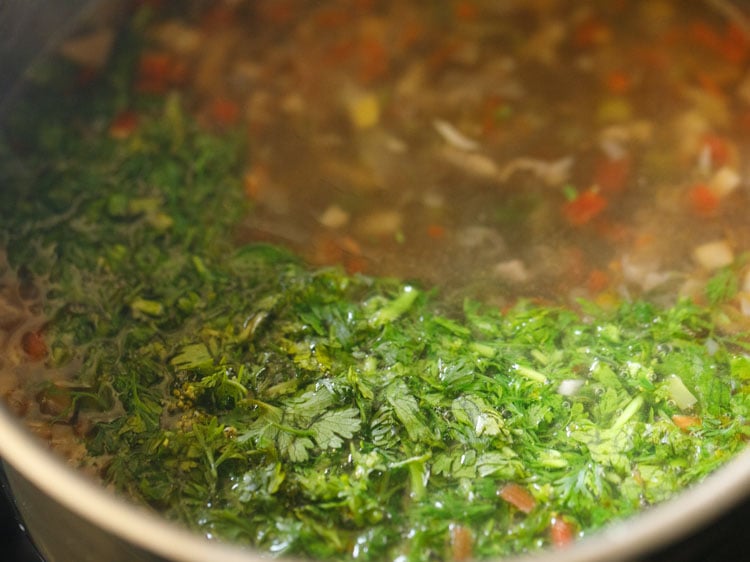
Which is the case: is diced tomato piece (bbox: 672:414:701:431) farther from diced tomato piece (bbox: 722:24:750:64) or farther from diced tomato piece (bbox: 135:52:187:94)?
diced tomato piece (bbox: 135:52:187:94)

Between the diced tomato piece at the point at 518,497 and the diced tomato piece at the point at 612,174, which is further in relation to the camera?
the diced tomato piece at the point at 612,174

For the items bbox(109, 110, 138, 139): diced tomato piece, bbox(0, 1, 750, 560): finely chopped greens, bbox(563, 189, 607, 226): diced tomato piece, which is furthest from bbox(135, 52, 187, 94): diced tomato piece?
bbox(563, 189, 607, 226): diced tomato piece

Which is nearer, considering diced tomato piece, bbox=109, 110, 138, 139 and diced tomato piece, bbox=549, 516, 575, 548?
diced tomato piece, bbox=549, 516, 575, 548

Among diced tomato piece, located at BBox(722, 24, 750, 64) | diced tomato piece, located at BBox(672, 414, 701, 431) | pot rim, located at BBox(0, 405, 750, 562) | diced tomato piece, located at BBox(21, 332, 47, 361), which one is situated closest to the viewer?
pot rim, located at BBox(0, 405, 750, 562)

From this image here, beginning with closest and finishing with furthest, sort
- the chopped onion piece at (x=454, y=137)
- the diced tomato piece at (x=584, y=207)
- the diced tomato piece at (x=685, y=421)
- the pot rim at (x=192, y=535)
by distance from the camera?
the pot rim at (x=192, y=535) < the diced tomato piece at (x=685, y=421) < the diced tomato piece at (x=584, y=207) < the chopped onion piece at (x=454, y=137)

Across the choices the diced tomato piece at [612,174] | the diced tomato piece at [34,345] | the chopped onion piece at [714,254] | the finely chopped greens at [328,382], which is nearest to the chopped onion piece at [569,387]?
the finely chopped greens at [328,382]

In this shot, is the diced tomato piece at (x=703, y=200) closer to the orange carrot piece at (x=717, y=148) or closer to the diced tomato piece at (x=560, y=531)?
the orange carrot piece at (x=717, y=148)

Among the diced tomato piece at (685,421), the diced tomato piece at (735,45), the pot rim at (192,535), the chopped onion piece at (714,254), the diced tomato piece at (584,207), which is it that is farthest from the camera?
the diced tomato piece at (735,45)
